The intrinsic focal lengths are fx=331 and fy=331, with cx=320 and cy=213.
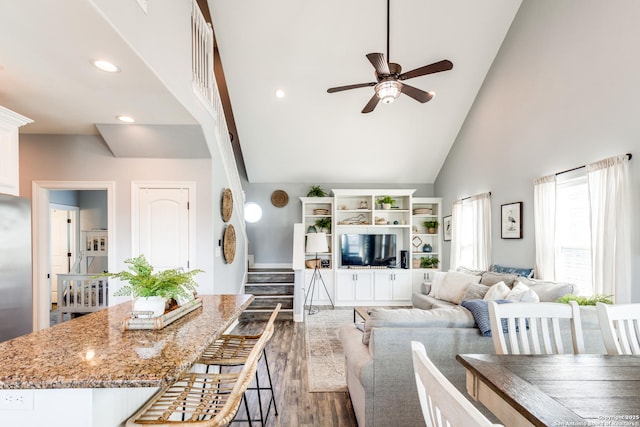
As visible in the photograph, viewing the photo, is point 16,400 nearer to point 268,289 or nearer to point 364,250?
point 268,289

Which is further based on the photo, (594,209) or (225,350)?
(594,209)

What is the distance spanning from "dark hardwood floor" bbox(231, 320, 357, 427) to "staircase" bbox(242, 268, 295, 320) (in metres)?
1.44

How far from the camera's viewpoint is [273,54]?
505 cm

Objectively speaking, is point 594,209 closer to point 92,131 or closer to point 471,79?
point 471,79

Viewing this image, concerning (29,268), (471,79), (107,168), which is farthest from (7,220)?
(471,79)

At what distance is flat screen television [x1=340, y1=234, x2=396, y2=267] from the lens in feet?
22.6

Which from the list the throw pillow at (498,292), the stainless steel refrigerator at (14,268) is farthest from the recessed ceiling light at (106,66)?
the throw pillow at (498,292)

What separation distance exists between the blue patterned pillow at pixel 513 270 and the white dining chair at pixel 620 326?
256 cm

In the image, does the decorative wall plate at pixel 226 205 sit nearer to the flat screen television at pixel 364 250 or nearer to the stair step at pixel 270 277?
the stair step at pixel 270 277

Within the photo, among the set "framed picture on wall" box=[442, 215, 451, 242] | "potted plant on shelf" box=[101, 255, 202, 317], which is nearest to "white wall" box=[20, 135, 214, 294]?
"potted plant on shelf" box=[101, 255, 202, 317]

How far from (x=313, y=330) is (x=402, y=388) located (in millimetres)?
2970

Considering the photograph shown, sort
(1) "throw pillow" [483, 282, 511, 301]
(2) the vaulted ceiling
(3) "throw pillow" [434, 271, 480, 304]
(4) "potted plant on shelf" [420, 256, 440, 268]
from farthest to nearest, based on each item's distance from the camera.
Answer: (4) "potted plant on shelf" [420, 256, 440, 268] < (3) "throw pillow" [434, 271, 480, 304] < (1) "throw pillow" [483, 282, 511, 301] < (2) the vaulted ceiling

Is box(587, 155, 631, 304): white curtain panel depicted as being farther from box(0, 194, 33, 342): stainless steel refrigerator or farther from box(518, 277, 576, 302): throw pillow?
box(0, 194, 33, 342): stainless steel refrigerator

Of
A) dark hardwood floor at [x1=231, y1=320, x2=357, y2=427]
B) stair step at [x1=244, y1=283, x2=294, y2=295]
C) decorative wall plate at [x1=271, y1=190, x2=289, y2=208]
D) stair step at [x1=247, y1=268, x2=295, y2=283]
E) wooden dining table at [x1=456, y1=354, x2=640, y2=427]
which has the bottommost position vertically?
dark hardwood floor at [x1=231, y1=320, x2=357, y2=427]
